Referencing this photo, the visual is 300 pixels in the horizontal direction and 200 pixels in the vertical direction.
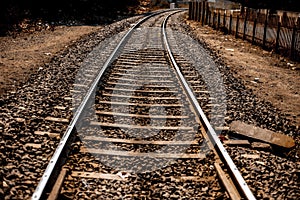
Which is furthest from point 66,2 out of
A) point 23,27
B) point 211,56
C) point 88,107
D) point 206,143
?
point 206,143

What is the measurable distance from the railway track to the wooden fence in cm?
698

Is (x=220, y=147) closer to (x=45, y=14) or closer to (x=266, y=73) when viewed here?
(x=266, y=73)

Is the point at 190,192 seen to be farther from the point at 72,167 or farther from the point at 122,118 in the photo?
the point at 122,118

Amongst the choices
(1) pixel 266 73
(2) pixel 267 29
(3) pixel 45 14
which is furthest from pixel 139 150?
(3) pixel 45 14

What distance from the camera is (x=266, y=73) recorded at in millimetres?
11422

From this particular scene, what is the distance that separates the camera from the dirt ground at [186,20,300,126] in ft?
27.6

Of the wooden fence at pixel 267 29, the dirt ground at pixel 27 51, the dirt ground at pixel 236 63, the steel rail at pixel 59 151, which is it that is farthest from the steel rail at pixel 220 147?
the wooden fence at pixel 267 29

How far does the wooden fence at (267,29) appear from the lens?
13.2 meters

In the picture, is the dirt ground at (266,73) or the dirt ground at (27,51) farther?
the dirt ground at (27,51)

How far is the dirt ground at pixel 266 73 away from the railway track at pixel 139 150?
6.45ft

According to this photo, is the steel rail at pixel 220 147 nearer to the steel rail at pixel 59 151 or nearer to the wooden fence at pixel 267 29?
the steel rail at pixel 59 151

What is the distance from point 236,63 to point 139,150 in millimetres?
8421

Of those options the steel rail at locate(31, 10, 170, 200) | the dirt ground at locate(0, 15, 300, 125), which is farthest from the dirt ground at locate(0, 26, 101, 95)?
the steel rail at locate(31, 10, 170, 200)

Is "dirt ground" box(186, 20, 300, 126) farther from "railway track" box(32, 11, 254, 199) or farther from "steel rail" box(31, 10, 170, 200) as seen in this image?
"steel rail" box(31, 10, 170, 200)
